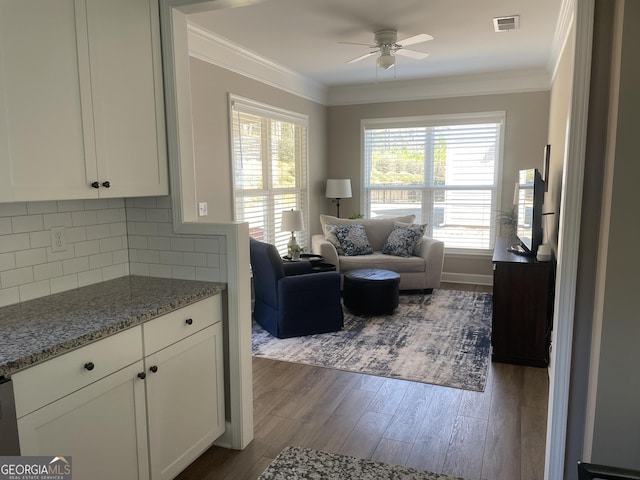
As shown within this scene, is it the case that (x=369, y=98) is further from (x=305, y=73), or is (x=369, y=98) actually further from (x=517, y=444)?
(x=517, y=444)

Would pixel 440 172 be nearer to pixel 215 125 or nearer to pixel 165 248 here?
pixel 215 125

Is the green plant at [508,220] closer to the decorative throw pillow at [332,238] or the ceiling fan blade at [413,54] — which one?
the decorative throw pillow at [332,238]

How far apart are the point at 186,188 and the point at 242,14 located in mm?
1845

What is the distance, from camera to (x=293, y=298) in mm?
4090

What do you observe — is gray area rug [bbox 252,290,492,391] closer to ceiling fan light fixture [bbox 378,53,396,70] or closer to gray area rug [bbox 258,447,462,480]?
ceiling fan light fixture [bbox 378,53,396,70]

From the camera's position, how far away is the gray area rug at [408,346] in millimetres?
3459

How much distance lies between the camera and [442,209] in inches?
250

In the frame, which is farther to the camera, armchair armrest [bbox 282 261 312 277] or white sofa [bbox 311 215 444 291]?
white sofa [bbox 311 215 444 291]

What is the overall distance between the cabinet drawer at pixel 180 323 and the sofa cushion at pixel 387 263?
3238 millimetres

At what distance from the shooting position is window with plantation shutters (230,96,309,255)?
4730mm

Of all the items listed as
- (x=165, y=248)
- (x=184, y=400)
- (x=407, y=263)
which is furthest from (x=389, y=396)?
(x=407, y=263)

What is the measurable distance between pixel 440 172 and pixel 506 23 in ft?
8.64

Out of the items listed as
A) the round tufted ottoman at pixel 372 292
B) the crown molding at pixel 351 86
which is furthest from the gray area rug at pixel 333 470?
the round tufted ottoman at pixel 372 292

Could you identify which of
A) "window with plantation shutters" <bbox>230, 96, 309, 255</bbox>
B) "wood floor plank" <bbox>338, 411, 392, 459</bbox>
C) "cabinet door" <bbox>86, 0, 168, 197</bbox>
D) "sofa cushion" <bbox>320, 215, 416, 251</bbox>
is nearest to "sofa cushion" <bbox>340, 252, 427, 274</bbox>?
"sofa cushion" <bbox>320, 215, 416, 251</bbox>
